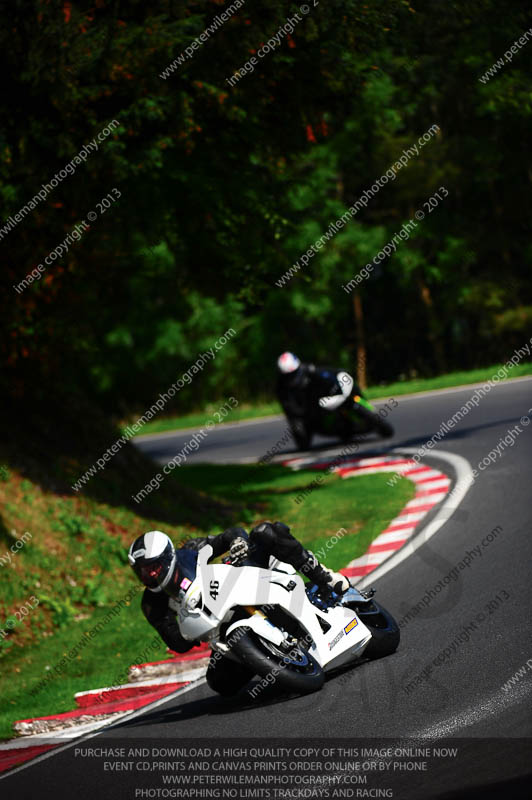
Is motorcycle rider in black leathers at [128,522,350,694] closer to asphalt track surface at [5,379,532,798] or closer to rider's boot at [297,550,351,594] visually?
rider's boot at [297,550,351,594]

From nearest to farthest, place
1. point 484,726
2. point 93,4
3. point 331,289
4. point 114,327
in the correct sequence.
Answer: point 484,726
point 93,4
point 331,289
point 114,327

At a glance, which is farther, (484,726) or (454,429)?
(454,429)

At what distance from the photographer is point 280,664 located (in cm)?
620

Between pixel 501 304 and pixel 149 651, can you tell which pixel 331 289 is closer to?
pixel 501 304

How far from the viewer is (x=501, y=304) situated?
108 feet

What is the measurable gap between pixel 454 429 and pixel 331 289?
1980 cm

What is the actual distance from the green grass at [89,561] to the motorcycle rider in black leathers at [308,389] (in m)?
1.48

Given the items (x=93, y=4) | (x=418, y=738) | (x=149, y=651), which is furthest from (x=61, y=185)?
(x=418, y=738)

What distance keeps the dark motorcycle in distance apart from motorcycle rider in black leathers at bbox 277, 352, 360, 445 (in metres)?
0.04

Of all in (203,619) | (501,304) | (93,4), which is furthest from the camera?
(501,304)

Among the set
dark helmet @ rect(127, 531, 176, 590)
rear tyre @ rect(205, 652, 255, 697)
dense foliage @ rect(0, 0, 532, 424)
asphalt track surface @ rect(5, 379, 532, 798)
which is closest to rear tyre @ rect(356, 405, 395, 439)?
dense foliage @ rect(0, 0, 532, 424)

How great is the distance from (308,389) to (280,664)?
34.1ft

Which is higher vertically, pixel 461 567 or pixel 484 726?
pixel 484 726

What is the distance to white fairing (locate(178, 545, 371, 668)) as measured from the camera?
245 inches
